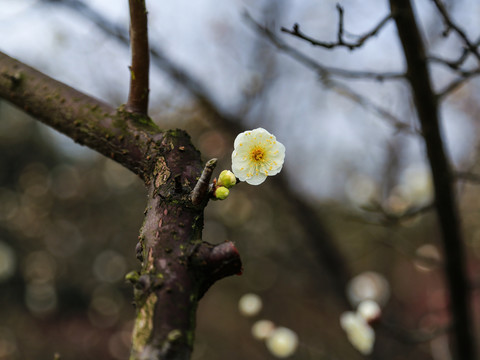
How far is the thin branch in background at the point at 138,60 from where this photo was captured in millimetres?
936

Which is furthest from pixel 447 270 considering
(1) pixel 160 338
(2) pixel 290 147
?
(2) pixel 290 147

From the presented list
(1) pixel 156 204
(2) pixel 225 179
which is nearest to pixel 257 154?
(2) pixel 225 179

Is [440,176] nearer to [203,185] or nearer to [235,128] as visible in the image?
[203,185]

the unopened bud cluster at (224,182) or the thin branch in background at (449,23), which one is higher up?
the thin branch in background at (449,23)

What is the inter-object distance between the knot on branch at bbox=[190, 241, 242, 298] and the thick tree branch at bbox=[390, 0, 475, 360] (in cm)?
108

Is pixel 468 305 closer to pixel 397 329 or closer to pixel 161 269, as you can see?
pixel 397 329

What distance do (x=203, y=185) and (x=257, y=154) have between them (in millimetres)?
262

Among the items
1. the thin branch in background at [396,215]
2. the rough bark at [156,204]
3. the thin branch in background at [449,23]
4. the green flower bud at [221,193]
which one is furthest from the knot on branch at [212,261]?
the thin branch in background at [396,215]

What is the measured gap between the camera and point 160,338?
1.79ft

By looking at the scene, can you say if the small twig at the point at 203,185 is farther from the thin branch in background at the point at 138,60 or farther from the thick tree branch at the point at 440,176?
the thick tree branch at the point at 440,176

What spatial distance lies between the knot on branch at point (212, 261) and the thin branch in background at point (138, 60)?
1.57ft

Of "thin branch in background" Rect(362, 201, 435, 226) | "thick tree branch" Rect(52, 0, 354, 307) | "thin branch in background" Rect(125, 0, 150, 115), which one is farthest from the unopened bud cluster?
"thick tree branch" Rect(52, 0, 354, 307)

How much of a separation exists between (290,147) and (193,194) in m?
4.23

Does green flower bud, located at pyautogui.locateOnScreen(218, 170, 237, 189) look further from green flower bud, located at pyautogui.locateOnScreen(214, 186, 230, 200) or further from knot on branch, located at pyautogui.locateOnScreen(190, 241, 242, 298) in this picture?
knot on branch, located at pyautogui.locateOnScreen(190, 241, 242, 298)
